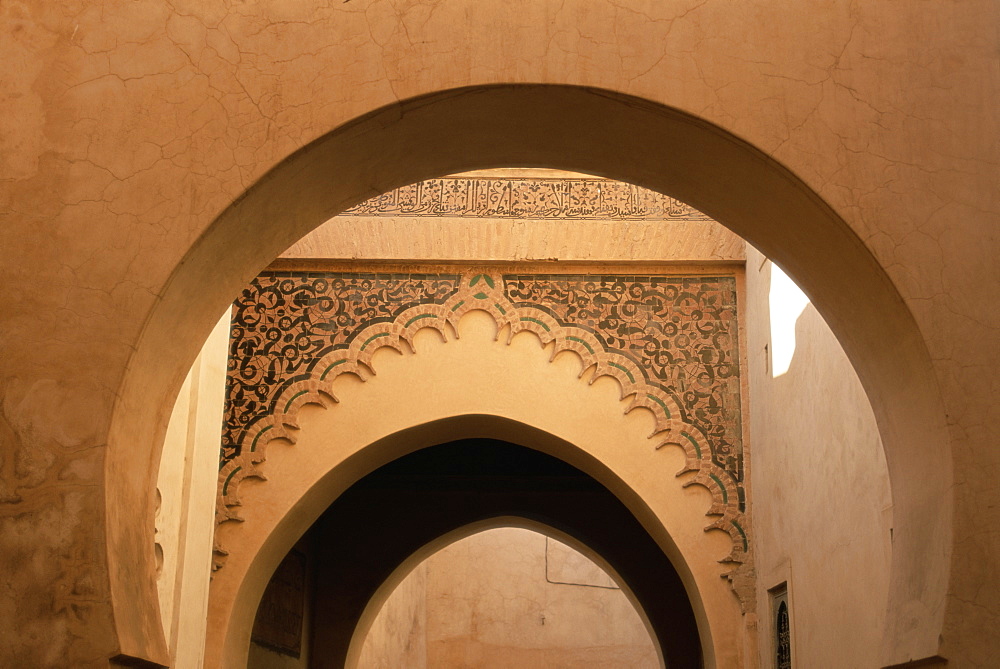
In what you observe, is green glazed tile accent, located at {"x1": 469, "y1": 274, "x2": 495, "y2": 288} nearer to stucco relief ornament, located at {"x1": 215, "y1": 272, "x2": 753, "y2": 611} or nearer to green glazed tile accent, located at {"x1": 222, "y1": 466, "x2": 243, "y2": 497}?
stucco relief ornament, located at {"x1": 215, "y1": 272, "x2": 753, "y2": 611}

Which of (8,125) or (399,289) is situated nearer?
(8,125)

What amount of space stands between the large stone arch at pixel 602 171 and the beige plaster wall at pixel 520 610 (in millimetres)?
8589

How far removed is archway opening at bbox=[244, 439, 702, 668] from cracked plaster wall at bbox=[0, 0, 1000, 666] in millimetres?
4678

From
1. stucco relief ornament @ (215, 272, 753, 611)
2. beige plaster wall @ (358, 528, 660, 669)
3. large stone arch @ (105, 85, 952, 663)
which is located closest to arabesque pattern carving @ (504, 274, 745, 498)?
stucco relief ornament @ (215, 272, 753, 611)

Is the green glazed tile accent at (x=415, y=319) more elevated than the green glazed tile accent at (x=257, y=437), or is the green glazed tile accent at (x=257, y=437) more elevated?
the green glazed tile accent at (x=415, y=319)

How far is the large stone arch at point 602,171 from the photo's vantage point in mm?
2238

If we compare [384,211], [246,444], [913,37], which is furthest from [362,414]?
[913,37]

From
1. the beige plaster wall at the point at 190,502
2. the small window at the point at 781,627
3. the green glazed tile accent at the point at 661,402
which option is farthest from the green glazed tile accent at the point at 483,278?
the small window at the point at 781,627

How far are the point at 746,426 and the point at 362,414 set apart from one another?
1.85 meters

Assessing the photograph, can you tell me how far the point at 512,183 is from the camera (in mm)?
5613

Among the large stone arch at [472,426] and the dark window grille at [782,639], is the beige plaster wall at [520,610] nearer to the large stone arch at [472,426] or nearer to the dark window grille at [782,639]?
the large stone arch at [472,426]

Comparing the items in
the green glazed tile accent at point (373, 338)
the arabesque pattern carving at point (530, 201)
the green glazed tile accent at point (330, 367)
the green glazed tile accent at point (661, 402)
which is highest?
the arabesque pattern carving at point (530, 201)

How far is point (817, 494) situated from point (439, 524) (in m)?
3.48

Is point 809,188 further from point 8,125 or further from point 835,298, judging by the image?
point 8,125
